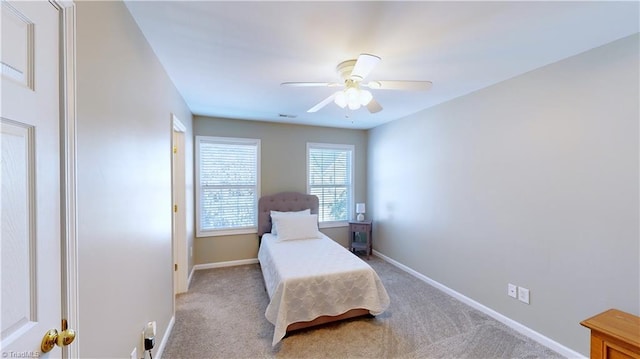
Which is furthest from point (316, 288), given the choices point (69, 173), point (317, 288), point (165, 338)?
point (69, 173)

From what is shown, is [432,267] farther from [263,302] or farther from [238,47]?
[238,47]

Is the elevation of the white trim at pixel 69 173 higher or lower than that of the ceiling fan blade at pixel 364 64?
lower

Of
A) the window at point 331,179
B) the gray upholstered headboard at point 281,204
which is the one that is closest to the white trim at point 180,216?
the gray upholstered headboard at point 281,204

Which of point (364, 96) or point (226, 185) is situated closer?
point (364, 96)

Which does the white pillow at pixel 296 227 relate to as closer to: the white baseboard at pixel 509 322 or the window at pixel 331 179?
the window at pixel 331 179

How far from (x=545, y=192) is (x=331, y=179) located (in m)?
3.07

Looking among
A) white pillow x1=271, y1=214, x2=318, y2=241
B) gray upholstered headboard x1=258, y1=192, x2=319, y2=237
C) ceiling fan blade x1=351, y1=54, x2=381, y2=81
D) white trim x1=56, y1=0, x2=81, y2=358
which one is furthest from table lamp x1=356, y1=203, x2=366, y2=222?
white trim x1=56, y1=0, x2=81, y2=358

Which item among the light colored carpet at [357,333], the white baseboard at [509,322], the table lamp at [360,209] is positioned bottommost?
the light colored carpet at [357,333]

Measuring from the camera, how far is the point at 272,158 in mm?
4258

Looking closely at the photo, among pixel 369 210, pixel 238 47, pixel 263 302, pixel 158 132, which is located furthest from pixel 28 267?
pixel 369 210

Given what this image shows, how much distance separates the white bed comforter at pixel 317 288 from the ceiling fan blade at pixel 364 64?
5.78 ft

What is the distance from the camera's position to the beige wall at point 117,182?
3.38ft

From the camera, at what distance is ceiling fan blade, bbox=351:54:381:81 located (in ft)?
4.87

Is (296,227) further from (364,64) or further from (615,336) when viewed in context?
(615,336)
